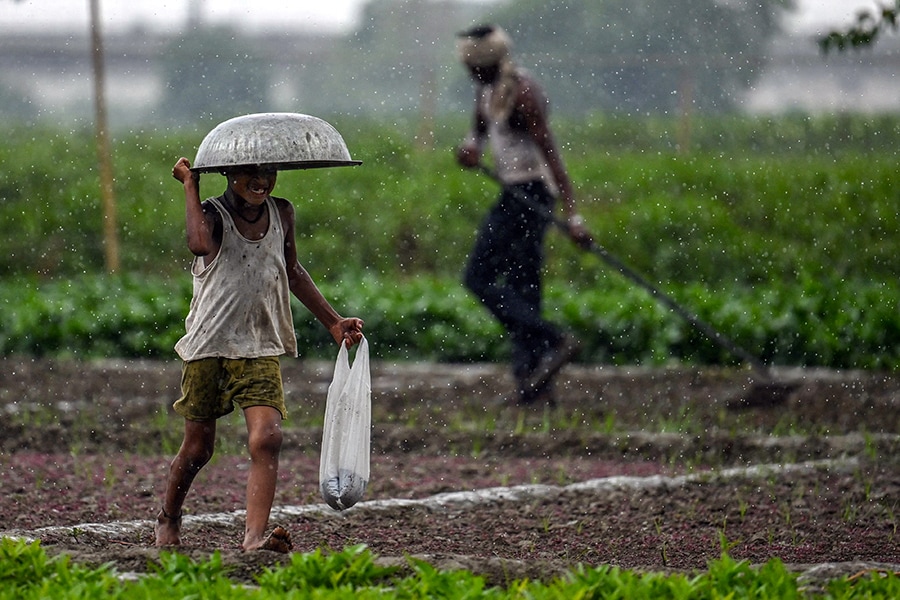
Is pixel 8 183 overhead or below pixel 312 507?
overhead

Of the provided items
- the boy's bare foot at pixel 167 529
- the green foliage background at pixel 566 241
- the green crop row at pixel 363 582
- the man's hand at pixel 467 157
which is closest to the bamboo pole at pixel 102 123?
the green foliage background at pixel 566 241

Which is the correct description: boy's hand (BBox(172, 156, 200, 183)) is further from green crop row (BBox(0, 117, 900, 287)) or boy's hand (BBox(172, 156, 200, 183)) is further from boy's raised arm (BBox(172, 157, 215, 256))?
green crop row (BBox(0, 117, 900, 287))

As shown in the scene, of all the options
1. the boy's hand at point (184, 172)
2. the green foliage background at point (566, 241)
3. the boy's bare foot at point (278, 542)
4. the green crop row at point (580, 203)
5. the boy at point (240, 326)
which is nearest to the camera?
the boy's bare foot at point (278, 542)

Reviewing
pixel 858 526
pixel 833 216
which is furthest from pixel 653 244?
pixel 858 526

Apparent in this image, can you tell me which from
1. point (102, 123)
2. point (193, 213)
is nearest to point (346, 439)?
point (193, 213)

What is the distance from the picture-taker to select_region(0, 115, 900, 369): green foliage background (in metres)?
9.22

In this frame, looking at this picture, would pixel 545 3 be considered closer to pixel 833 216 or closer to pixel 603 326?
pixel 833 216

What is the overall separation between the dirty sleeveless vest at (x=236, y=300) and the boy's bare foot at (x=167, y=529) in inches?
20.8

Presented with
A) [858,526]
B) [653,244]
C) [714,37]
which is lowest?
[858,526]

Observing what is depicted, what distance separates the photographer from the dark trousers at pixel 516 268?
24.4 feet

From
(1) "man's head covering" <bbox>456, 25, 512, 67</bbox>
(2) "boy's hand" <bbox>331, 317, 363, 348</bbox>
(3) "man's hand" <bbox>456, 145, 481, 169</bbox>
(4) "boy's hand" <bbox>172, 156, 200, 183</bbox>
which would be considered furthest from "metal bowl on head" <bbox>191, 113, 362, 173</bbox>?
(1) "man's head covering" <bbox>456, 25, 512, 67</bbox>

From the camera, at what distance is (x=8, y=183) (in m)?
Answer: 15.8

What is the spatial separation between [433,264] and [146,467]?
25.3ft

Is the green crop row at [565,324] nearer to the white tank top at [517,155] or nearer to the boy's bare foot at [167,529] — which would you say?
the white tank top at [517,155]
